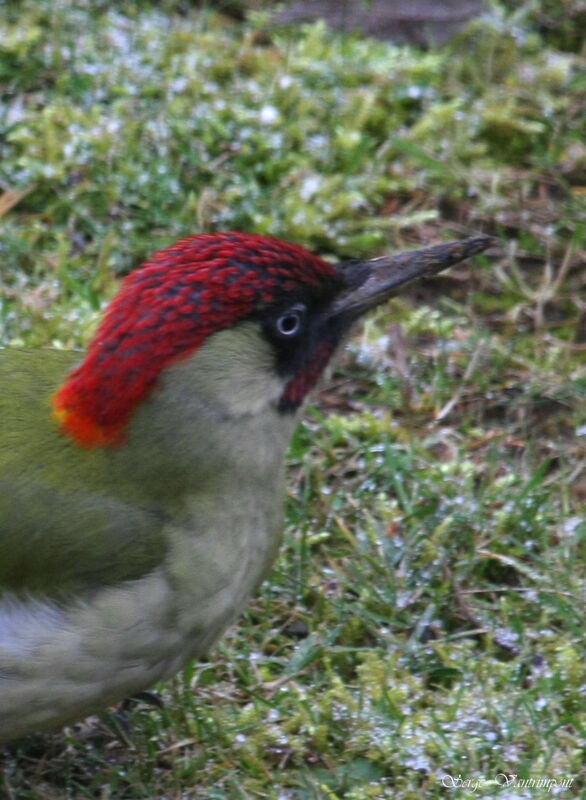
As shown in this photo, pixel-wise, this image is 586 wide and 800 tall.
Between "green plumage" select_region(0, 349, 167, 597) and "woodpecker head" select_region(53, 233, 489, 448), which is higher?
"woodpecker head" select_region(53, 233, 489, 448)

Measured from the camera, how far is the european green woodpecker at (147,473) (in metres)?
3.07

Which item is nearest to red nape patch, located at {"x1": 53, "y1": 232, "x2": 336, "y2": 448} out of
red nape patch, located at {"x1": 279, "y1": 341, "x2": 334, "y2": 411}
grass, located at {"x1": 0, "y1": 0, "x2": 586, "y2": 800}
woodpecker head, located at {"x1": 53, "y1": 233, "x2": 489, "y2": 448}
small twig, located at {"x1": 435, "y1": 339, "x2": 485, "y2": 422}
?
woodpecker head, located at {"x1": 53, "y1": 233, "x2": 489, "y2": 448}

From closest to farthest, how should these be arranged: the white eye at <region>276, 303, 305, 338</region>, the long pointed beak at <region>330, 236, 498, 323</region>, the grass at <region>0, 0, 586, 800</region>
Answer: the white eye at <region>276, 303, 305, 338</region> → the long pointed beak at <region>330, 236, 498, 323</region> → the grass at <region>0, 0, 586, 800</region>

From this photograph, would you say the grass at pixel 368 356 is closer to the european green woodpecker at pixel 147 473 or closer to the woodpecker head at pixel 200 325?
the european green woodpecker at pixel 147 473

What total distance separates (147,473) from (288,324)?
0.48 meters

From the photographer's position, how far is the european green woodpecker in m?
3.07

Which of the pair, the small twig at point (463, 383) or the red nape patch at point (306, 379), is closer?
the red nape patch at point (306, 379)

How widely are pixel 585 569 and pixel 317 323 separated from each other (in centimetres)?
123

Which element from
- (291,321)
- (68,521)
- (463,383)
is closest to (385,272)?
(291,321)

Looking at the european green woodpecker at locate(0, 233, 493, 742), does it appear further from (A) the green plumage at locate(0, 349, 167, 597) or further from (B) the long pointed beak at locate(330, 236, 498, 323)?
(B) the long pointed beak at locate(330, 236, 498, 323)

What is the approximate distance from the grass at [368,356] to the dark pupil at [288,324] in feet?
3.23

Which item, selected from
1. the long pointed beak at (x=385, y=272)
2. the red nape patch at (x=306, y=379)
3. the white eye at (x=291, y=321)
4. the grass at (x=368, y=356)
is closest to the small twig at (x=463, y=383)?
the grass at (x=368, y=356)

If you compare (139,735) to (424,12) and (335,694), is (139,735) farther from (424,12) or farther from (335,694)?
(424,12)

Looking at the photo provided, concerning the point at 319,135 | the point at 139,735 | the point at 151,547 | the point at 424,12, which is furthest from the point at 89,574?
the point at 424,12
